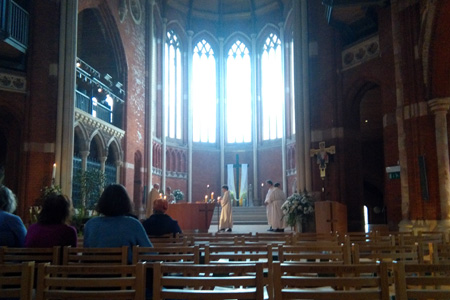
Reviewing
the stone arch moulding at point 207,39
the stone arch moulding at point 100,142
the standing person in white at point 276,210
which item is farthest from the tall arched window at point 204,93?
the standing person in white at point 276,210

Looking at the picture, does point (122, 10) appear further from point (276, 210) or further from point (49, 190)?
point (276, 210)

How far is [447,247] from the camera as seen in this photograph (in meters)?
4.71

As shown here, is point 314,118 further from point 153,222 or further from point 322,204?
point 153,222

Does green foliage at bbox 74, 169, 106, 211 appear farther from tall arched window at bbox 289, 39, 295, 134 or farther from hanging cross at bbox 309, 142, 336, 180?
tall arched window at bbox 289, 39, 295, 134

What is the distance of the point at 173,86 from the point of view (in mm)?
28891

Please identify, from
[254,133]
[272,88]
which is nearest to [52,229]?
[254,133]

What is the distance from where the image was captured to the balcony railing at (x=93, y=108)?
17000mm

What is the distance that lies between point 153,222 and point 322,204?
7210mm

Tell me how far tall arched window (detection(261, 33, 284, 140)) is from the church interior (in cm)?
10

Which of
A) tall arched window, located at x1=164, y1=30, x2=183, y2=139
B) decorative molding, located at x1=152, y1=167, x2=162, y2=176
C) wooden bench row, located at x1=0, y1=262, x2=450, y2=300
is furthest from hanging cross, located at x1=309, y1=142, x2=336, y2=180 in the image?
wooden bench row, located at x1=0, y1=262, x2=450, y2=300

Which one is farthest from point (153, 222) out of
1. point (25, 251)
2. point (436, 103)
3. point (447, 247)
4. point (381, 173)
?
point (381, 173)

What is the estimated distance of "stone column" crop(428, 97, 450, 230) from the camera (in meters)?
11.3

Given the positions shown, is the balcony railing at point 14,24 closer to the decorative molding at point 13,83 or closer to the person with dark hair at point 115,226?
the decorative molding at point 13,83

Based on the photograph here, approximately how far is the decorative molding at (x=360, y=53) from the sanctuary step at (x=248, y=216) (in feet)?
30.7
